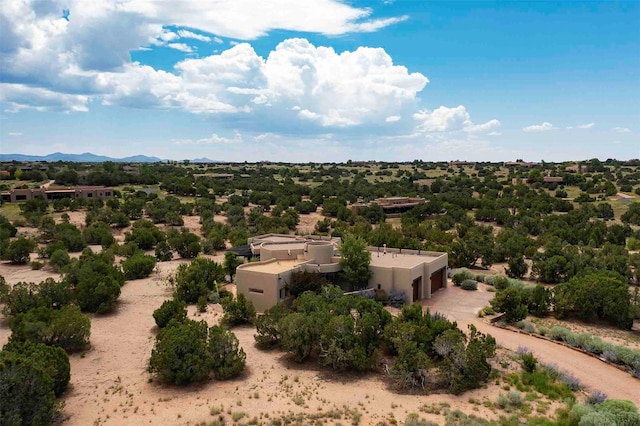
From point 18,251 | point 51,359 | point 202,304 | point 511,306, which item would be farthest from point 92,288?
point 511,306

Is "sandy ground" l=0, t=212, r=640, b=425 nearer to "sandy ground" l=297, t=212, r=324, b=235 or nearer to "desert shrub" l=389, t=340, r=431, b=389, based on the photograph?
"desert shrub" l=389, t=340, r=431, b=389

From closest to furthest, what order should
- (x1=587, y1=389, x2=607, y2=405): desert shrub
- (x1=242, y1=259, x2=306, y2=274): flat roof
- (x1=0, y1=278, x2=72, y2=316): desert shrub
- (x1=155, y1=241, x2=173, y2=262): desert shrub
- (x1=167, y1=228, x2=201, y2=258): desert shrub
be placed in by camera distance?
(x1=587, y1=389, x2=607, y2=405): desert shrub → (x1=0, y1=278, x2=72, y2=316): desert shrub → (x1=242, y1=259, x2=306, y2=274): flat roof → (x1=155, y1=241, x2=173, y2=262): desert shrub → (x1=167, y1=228, x2=201, y2=258): desert shrub

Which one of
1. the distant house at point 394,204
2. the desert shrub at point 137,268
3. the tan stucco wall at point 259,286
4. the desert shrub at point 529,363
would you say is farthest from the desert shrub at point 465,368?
the distant house at point 394,204

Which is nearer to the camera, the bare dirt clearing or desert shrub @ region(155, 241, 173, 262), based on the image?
the bare dirt clearing

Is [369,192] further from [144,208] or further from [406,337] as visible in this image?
[406,337]

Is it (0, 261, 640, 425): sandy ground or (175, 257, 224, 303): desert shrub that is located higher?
(175, 257, 224, 303): desert shrub

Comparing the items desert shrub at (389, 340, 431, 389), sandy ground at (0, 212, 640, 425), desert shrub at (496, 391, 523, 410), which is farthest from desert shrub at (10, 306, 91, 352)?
desert shrub at (496, 391, 523, 410)

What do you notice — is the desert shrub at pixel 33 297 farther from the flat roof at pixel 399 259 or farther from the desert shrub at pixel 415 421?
the desert shrub at pixel 415 421
